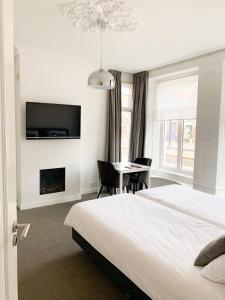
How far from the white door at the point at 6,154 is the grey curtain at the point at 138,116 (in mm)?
4658

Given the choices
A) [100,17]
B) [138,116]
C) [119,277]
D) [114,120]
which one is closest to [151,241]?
[119,277]

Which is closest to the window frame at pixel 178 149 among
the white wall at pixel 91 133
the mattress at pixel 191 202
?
the white wall at pixel 91 133

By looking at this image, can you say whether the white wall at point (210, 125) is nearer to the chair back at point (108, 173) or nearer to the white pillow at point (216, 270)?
the chair back at point (108, 173)

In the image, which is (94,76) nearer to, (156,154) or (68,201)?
(68,201)

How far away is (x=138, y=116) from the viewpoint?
216 inches

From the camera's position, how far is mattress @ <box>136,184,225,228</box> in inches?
96.3

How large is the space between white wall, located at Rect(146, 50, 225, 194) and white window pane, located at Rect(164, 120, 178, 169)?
1035 millimetres

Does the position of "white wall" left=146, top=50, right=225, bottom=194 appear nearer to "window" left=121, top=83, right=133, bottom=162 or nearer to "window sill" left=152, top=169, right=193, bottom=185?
"window sill" left=152, top=169, right=193, bottom=185

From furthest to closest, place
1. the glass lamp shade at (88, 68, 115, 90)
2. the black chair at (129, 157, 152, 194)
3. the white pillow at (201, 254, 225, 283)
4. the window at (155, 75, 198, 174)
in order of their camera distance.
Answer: the window at (155, 75, 198, 174), the black chair at (129, 157, 152, 194), the glass lamp shade at (88, 68, 115, 90), the white pillow at (201, 254, 225, 283)

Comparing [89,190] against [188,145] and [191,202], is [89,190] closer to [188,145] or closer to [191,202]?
[188,145]

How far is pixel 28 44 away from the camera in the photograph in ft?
12.4

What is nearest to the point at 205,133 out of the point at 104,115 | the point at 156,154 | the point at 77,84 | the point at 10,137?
the point at 156,154

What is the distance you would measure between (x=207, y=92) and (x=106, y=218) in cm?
304

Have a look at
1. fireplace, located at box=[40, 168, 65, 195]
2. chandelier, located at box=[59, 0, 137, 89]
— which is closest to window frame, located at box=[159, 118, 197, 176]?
fireplace, located at box=[40, 168, 65, 195]
